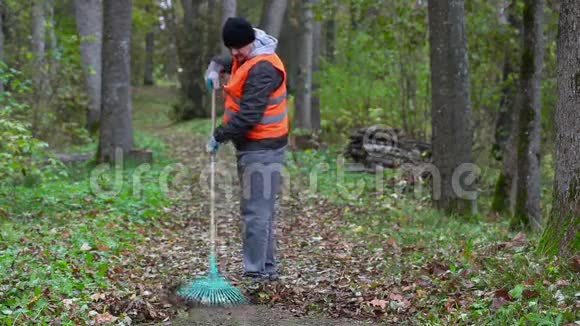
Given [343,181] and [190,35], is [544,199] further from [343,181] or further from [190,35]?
[190,35]

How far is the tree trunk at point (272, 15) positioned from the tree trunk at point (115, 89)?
345cm

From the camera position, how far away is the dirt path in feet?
18.0

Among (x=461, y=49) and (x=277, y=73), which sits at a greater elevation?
(x=461, y=49)

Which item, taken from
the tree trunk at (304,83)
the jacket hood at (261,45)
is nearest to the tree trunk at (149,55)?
the tree trunk at (304,83)

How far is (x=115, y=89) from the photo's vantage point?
45.6 feet

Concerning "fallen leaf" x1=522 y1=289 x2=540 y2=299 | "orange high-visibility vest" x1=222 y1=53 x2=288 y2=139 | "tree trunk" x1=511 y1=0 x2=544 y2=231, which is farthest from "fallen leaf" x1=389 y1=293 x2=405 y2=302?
"tree trunk" x1=511 y1=0 x2=544 y2=231

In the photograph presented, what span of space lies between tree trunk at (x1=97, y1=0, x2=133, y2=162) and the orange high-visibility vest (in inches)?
315

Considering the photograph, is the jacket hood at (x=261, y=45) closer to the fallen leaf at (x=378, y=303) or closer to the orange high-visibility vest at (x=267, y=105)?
the orange high-visibility vest at (x=267, y=105)

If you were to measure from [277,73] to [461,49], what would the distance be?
13.3 ft

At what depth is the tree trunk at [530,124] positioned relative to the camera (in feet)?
29.3

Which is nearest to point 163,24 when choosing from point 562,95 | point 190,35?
point 190,35

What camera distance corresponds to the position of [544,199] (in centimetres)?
1372

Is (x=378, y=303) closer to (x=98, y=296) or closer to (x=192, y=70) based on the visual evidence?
(x=98, y=296)

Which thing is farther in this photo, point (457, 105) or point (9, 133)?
point (457, 105)
